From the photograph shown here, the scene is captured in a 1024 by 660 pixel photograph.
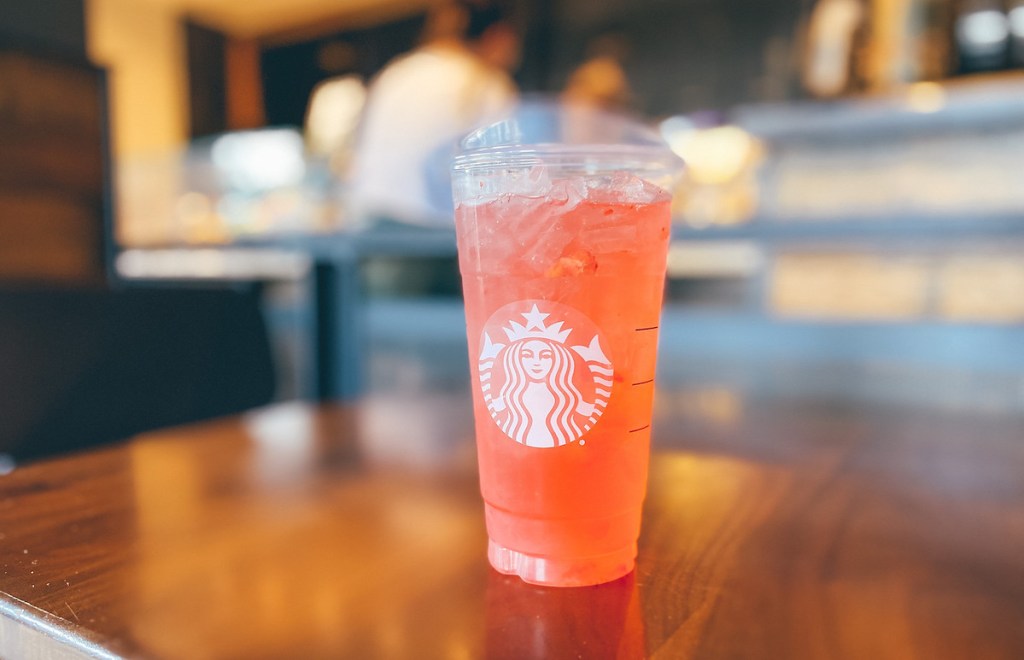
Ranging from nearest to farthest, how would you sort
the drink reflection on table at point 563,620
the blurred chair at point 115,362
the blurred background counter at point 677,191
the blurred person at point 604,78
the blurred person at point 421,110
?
1. the drink reflection on table at point 563,620
2. the blurred chair at point 115,362
3. the blurred background counter at point 677,191
4. the blurred person at point 421,110
5. the blurred person at point 604,78

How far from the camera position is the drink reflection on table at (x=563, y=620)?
0.31 meters

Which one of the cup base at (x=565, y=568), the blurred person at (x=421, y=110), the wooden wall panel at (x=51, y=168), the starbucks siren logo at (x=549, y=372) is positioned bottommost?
the cup base at (x=565, y=568)

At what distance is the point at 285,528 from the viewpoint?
47 cm

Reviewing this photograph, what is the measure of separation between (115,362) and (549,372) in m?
0.99

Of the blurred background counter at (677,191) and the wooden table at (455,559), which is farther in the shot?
the blurred background counter at (677,191)

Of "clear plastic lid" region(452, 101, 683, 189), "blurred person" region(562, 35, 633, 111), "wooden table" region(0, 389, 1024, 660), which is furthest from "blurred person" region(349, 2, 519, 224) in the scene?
"clear plastic lid" region(452, 101, 683, 189)

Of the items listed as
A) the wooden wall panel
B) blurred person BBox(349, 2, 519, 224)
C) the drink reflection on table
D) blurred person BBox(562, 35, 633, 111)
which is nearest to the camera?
the drink reflection on table

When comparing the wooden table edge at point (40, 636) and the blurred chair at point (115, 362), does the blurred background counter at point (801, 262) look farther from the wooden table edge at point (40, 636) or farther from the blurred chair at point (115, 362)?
the wooden table edge at point (40, 636)

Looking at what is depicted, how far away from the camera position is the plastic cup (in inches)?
14.1

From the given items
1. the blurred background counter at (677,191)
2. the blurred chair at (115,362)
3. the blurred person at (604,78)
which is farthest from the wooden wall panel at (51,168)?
the blurred person at (604,78)

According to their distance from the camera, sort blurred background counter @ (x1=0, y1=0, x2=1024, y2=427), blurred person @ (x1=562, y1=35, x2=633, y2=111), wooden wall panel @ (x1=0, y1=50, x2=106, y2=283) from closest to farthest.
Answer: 1. wooden wall panel @ (x1=0, y1=50, x2=106, y2=283)
2. blurred background counter @ (x1=0, y1=0, x2=1024, y2=427)
3. blurred person @ (x1=562, y1=35, x2=633, y2=111)

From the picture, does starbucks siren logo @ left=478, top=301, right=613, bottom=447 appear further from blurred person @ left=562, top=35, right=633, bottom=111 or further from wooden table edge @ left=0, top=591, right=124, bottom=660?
blurred person @ left=562, top=35, right=633, bottom=111

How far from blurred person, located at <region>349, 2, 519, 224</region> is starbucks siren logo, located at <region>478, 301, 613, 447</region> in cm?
227

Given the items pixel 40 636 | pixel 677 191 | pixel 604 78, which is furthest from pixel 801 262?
pixel 40 636
